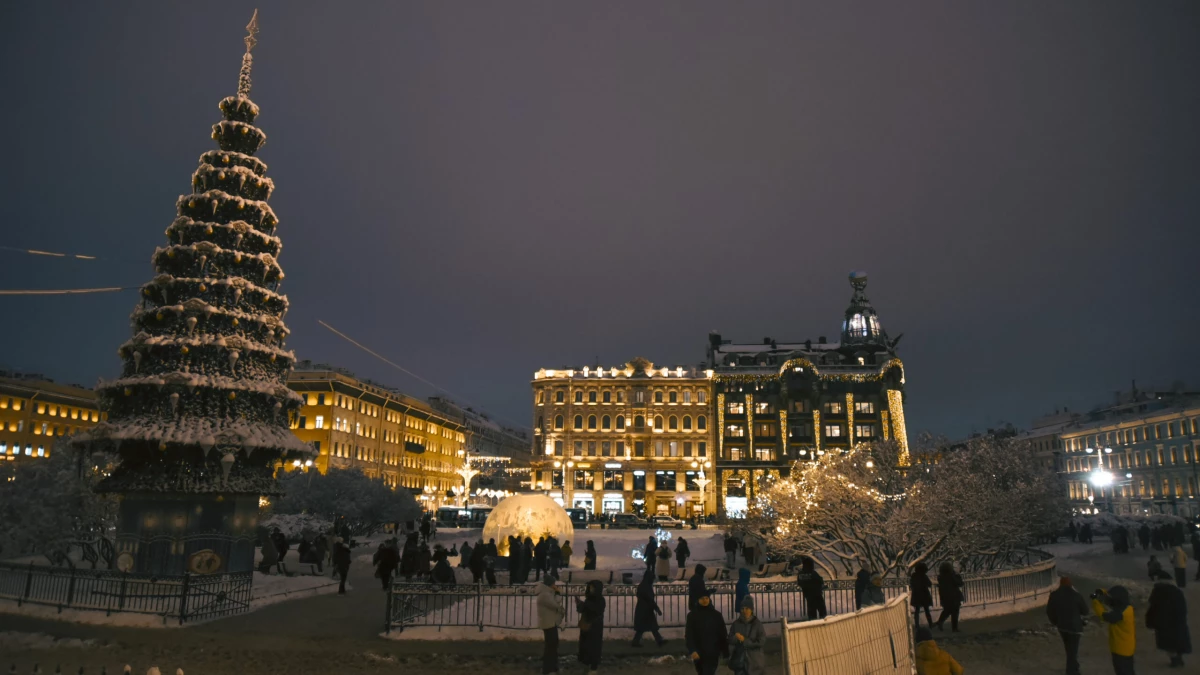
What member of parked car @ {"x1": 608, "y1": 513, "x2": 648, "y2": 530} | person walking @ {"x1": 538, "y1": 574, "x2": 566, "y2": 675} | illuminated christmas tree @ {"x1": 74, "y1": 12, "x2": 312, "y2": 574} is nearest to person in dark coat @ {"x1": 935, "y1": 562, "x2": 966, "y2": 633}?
person walking @ {"x1": 538, "y1": 574, "x2": 566, "y2": 675}

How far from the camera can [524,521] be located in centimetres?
2692

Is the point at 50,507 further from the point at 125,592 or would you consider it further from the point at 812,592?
the point at 812,592

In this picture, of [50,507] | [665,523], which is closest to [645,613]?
[50,507]

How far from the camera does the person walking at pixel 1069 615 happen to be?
1154 cm

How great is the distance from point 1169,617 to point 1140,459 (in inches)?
3203

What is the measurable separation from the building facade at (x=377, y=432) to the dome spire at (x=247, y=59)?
122 ft

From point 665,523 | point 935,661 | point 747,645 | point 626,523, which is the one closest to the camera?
point 935,661

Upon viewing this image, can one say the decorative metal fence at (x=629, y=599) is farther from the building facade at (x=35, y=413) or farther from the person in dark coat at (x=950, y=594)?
the building facade at (x=35, y=413)

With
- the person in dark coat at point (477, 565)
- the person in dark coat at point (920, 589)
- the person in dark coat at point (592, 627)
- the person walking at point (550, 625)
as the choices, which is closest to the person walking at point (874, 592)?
the person in dark coat at point (920, 589)

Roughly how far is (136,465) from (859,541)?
2117cm

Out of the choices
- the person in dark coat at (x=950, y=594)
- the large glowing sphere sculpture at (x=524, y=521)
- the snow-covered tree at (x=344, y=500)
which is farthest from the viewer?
the snow-covered tree at (x=344, y=500)

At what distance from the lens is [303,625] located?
52.1ft

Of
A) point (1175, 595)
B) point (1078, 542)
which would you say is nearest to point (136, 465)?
point (1175, 595)

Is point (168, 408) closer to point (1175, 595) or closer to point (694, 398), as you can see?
point (1175, 595)
